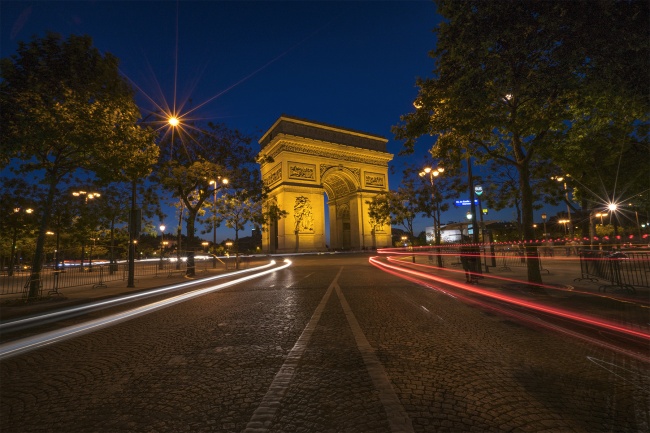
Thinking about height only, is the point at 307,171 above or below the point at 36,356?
above

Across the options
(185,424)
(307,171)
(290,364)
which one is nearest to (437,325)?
(290,364)

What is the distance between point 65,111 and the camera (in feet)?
30.3

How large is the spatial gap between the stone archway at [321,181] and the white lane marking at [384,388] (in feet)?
126

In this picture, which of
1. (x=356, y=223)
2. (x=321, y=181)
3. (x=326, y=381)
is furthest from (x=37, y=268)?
(x=356, y=223)

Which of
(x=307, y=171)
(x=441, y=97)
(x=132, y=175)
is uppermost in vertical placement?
(x=307, y=171)

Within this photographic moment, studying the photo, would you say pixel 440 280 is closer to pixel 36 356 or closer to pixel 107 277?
pixel 36 356

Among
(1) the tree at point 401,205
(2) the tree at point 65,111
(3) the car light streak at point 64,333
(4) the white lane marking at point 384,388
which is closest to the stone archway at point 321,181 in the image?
(1) the tree at point 401,205

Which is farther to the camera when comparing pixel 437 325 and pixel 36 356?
pixel 437 325

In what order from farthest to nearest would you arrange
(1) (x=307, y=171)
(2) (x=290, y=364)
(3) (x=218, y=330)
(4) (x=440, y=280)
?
1. (1) (x=307, y=171)
2. (4) (x=440, y=280)
3. (3) (x=218, y=330)
4. (2) (x=290, y=364)

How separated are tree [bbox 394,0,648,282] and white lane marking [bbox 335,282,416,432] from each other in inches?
251

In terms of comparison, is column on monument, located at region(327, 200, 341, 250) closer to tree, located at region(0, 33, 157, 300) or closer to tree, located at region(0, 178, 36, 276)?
tree, located at region(0, 178, 36, 276)

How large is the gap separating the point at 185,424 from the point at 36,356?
3439mm

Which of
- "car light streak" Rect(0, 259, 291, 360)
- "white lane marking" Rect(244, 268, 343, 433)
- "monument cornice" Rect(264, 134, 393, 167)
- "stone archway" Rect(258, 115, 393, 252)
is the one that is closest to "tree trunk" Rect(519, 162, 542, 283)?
"white lane marking" Rect(244, 268, 343, 433)

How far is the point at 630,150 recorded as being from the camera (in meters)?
16.9
